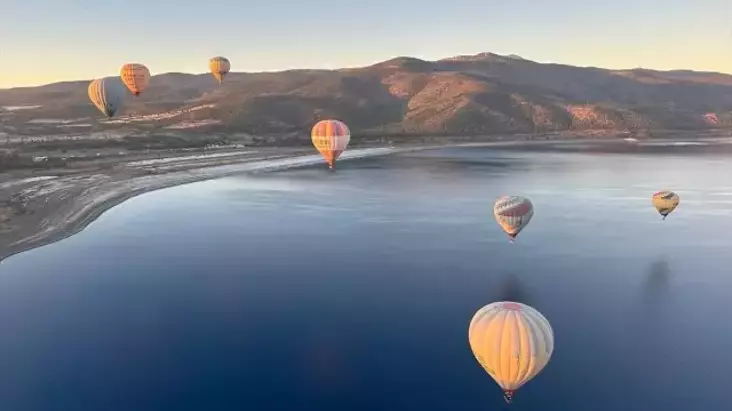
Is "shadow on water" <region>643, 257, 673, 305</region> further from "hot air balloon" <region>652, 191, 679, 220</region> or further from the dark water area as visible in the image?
"hot air balloon" <region>652, 191, 679, 220</region>

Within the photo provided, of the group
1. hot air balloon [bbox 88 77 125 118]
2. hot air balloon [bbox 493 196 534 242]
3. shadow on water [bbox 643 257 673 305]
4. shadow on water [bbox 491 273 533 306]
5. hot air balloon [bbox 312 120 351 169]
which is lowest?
shadow on water [bbox 643 257 673 305]

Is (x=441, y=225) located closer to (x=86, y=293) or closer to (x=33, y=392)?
(x=86, y=293)

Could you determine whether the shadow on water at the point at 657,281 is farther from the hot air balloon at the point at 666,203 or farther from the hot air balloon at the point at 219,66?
the hot air balloon at the point at 219,66

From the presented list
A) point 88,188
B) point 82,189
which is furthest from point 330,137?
point 82,189

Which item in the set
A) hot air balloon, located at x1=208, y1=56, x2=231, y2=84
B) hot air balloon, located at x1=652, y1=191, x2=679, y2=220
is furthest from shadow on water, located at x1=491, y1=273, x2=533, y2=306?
hot air balloon, located at x1=208, y1=56, x2=231, y2=84

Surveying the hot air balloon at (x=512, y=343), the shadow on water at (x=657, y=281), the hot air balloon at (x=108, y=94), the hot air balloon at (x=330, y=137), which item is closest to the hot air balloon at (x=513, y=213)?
the shadow on water at (x=657, y=281)

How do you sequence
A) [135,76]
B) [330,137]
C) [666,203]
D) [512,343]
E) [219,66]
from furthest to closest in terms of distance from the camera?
1. [219,66]
2. [135,76]
3. [330,137]
4. [666,203]
5. [512,343]

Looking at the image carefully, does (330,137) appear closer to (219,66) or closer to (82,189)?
(82,189)
